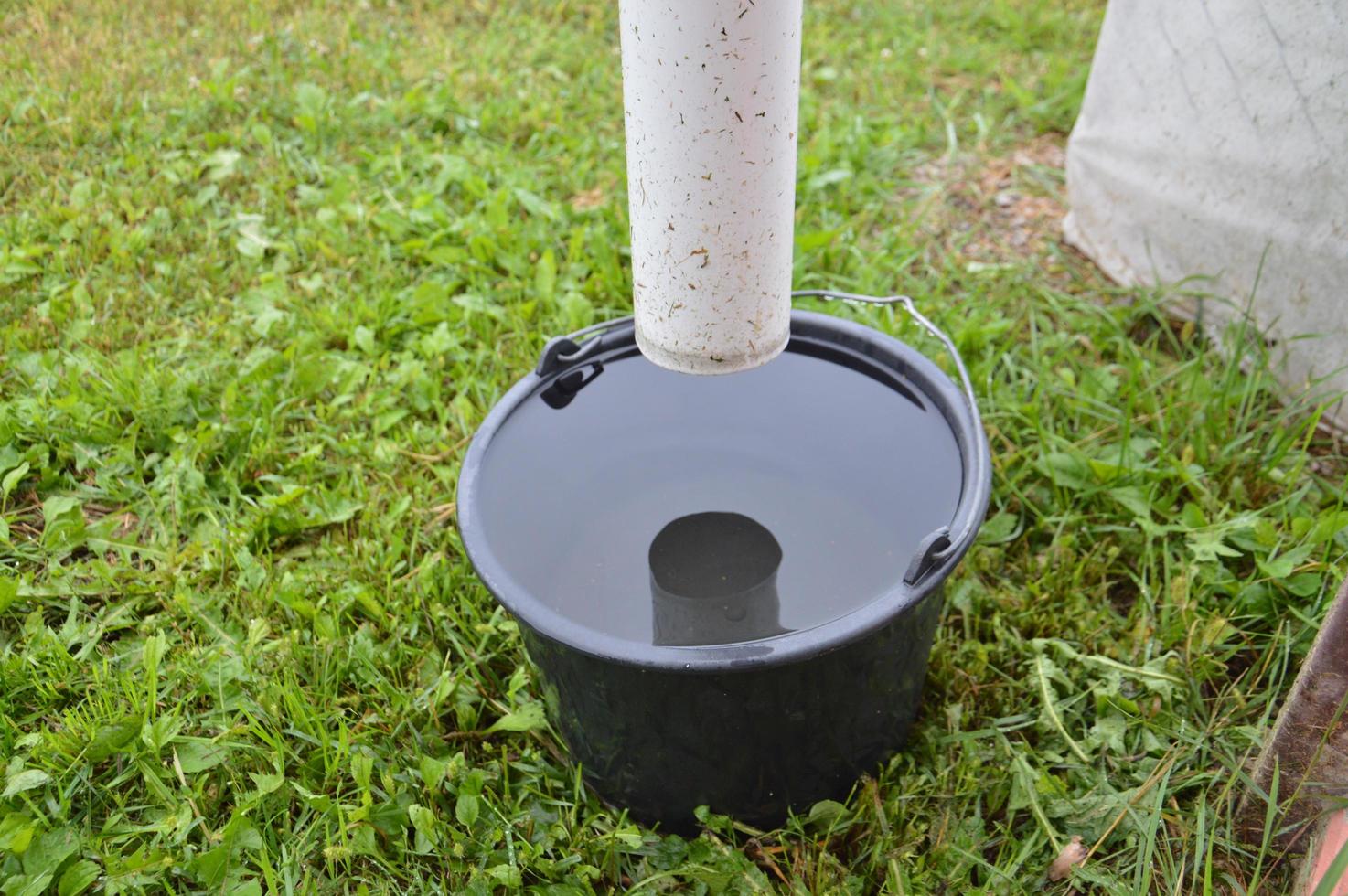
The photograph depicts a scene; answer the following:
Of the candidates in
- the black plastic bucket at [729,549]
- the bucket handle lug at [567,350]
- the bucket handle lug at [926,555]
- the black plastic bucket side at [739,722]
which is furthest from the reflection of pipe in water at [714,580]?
the bucket handle lug at [567,350]

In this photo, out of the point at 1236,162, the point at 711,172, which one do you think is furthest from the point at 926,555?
the point at 1236,162

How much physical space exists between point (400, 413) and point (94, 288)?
0.93 m

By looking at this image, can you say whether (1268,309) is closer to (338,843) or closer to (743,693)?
(743,693)

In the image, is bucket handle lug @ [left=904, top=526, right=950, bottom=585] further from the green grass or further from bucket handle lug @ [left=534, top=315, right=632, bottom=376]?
bucket handle lug @ [left=534, top=315, right=632, bottom=376]

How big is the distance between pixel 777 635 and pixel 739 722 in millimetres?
139

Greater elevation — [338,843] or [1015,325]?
[1015,325]

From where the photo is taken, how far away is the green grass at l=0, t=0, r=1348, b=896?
57.2 inches

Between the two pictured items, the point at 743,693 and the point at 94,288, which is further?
the point at 94,288

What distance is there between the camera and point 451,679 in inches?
65.1

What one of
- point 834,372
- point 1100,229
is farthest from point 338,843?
point 1100,229

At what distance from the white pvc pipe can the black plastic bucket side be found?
40 centimetres

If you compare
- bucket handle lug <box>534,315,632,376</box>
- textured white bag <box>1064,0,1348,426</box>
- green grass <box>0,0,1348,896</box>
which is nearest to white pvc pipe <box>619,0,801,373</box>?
bucket handle lug <box>534,315,632,376</box>

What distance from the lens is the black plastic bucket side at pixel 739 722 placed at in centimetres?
125

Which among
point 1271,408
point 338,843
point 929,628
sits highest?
point 929,628
